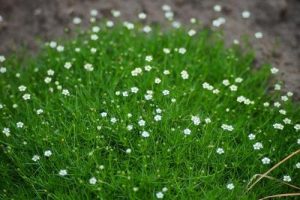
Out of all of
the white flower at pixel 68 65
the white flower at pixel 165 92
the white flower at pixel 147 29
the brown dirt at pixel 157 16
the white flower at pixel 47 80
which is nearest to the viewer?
the white flower at pixel 165 92

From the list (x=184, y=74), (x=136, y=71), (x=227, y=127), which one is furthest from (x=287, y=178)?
(x=136, y=71)

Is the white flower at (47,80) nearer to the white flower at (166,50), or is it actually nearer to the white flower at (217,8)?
the white flower at (166,50)

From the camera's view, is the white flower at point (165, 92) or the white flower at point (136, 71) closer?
the white flower at point (165, 92)

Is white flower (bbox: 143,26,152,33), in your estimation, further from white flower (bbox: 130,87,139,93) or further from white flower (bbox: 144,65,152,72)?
white flower (bbox: 130,87,139,93)

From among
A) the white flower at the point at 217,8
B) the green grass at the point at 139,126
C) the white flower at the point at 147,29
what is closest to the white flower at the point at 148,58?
the green grass at the point at 139,126

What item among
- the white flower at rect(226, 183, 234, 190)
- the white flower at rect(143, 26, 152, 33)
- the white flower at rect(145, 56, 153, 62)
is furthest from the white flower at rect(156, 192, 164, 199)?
the white flower at rect(143, 26, 152, 33)

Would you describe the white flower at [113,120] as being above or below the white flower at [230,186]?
above
